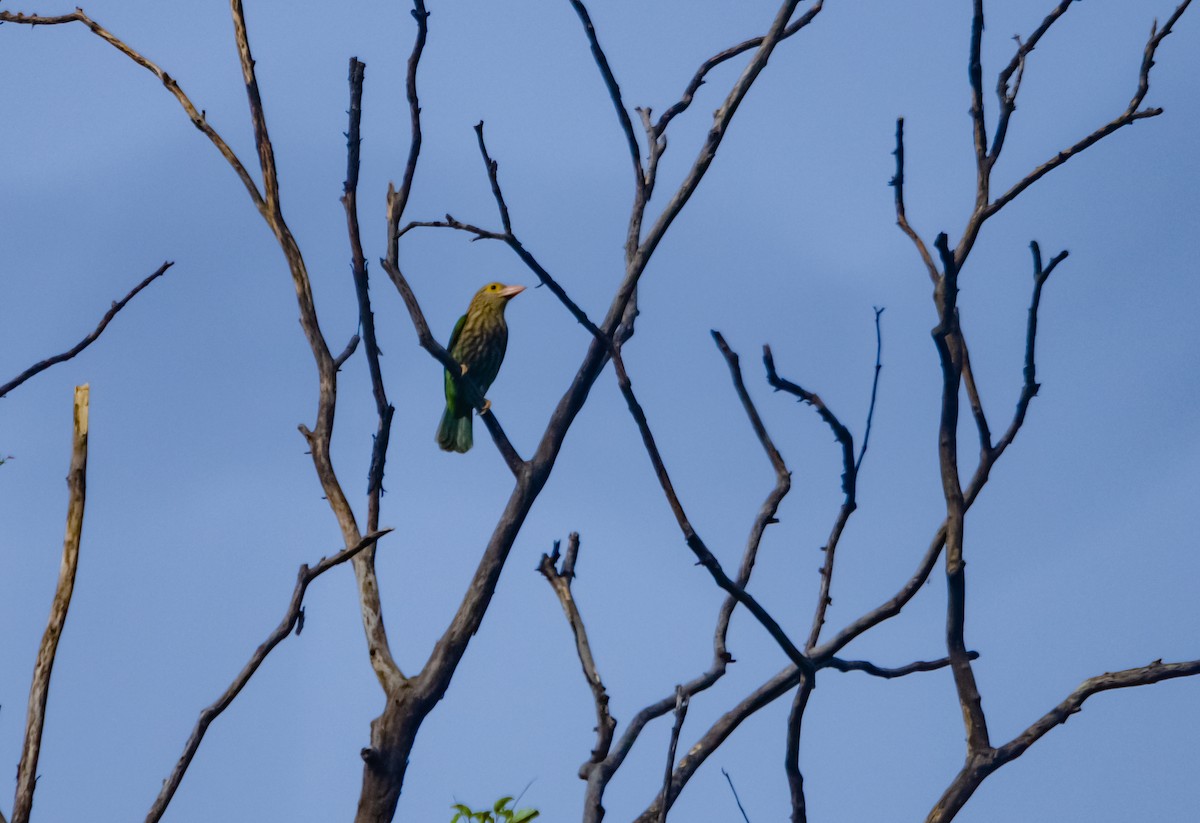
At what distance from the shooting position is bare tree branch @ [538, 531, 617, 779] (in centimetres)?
412

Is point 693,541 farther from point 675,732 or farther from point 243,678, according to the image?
point 243,678

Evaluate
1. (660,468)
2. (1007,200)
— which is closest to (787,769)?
(660,468)

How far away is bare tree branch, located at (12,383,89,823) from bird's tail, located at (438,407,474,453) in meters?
5.43

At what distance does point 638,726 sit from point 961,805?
1168mm

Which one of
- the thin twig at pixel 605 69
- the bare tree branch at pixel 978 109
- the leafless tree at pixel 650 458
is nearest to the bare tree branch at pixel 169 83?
the leafless tree at pixel 650 458

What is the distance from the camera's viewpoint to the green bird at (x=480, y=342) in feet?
31.4

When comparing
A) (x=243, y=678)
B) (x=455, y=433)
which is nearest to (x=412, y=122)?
(x=243, y=678)

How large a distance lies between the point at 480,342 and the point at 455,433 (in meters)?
0.82

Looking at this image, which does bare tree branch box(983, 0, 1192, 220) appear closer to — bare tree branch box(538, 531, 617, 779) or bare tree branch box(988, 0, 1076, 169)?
bare tree branch box(988, 0, 1076, 169)

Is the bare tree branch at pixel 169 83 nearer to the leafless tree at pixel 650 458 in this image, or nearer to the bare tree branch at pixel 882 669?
the leafless tree at pixel 650 458

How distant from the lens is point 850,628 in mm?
4223

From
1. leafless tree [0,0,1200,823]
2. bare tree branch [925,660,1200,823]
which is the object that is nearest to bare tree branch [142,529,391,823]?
leafless tree [0,0,1200,823]

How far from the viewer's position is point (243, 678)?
369cm

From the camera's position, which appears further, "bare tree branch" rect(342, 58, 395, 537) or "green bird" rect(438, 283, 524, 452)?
"green bird" rect(438, 283, 524, 452)
